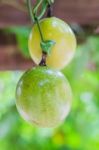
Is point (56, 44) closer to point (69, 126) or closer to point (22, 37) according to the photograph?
point (22, 37)

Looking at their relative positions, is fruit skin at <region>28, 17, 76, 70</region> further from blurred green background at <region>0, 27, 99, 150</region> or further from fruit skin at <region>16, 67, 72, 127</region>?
blurred green background at <region>0, 27, 99, 150</region>

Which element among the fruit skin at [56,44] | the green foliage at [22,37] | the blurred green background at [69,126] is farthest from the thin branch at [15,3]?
the blurred green background at [69,126]

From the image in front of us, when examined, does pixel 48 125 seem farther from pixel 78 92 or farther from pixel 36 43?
pixel 78 92

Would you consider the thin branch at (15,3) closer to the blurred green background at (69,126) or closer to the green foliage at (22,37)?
the green foliage at (22,37)

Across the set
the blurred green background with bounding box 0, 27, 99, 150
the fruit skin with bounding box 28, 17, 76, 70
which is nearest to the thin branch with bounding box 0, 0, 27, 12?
the fruit skin with bounding box 28, 17, 76, 70

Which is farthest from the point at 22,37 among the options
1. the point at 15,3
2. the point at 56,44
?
the point at 56,44

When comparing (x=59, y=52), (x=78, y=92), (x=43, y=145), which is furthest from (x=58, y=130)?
(x=59, y=52)
